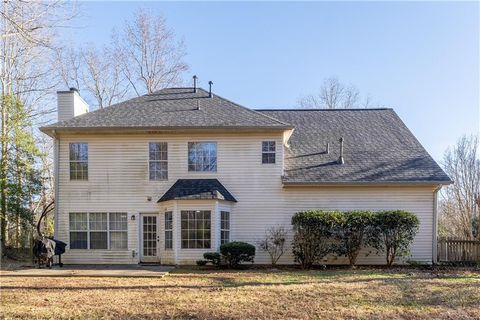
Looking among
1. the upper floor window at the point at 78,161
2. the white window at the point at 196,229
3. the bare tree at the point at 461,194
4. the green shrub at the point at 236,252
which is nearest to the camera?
the green shrub at the point at 236,252

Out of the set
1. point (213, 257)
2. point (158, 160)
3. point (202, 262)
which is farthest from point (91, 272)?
point (158, 160)

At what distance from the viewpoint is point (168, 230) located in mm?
14391

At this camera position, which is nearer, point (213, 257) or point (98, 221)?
point (213, 257)

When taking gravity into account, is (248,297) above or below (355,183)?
below

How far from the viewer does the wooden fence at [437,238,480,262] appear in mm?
14797

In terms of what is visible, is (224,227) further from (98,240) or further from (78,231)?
(78,231)

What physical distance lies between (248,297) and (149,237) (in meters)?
7.45

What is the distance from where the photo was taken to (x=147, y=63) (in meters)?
28.3

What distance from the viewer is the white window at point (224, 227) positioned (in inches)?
561

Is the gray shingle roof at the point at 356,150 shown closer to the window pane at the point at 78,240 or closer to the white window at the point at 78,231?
the white window at the point at 78,231

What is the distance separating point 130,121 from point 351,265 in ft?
30.9

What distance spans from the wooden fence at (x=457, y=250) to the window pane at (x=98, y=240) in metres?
12.4

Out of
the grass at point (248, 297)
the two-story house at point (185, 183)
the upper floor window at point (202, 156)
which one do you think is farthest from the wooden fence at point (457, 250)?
the upper floor window at point (202, 156)

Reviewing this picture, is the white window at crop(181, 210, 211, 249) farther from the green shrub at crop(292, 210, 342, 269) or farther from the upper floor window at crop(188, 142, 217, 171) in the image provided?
the green shrub at crop(292, 210, 342, 269)
